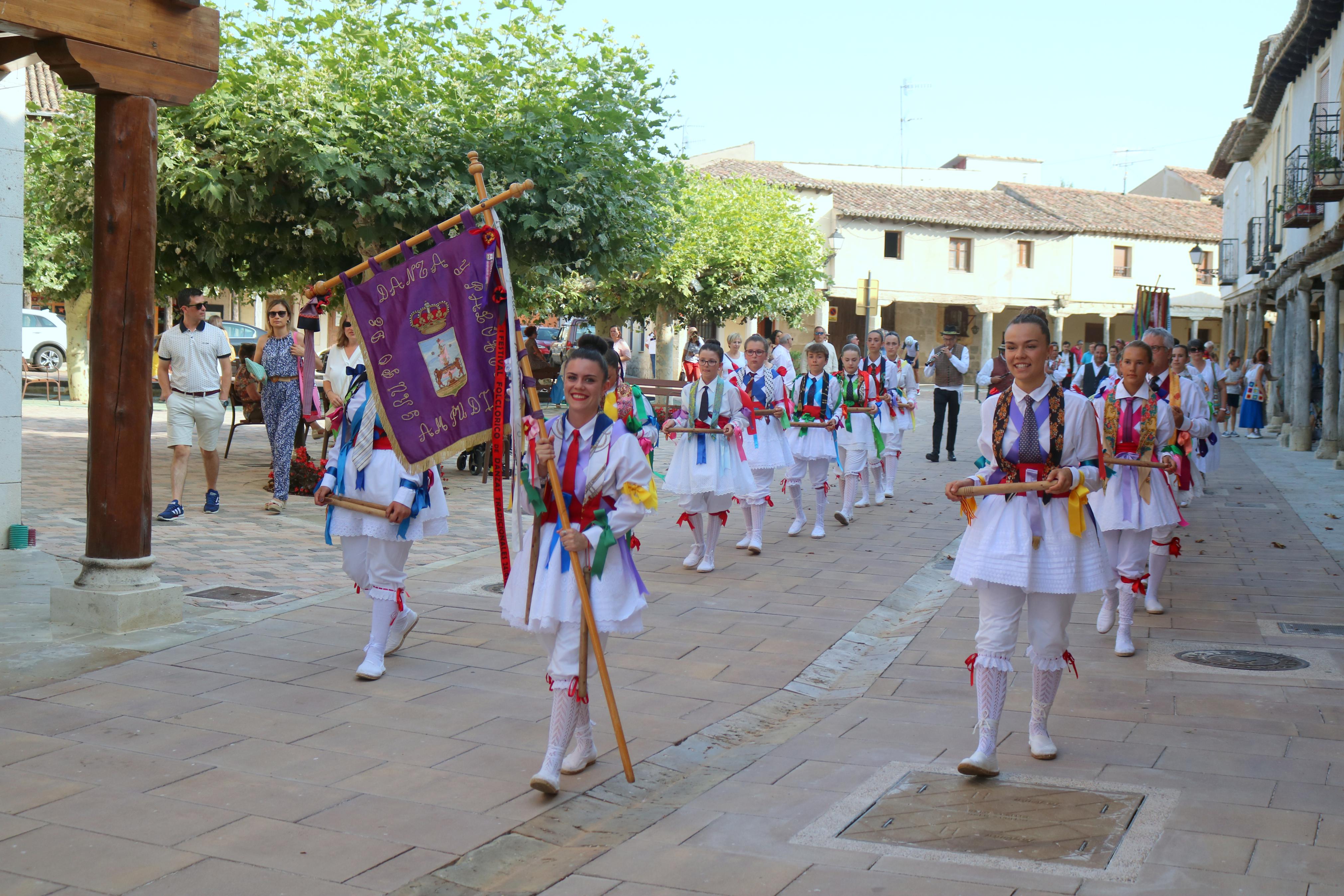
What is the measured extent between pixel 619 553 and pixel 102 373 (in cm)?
353

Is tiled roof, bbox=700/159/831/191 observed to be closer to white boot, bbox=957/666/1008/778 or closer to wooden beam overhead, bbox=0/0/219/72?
wooden beam overhead, bbox=0/0/219/72

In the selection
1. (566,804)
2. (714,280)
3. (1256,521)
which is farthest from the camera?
(714,280)

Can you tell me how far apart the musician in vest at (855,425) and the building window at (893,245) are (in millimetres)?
35647

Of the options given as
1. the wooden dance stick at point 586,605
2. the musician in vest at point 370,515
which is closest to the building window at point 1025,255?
the musician in vest at point 370,515

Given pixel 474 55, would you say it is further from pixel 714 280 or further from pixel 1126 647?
pixel 714 280

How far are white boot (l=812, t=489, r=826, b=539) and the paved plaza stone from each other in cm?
226

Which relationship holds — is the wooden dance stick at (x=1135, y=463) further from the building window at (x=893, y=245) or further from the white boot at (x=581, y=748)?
the building window at (x=893, y=245)

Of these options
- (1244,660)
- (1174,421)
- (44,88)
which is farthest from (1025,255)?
(1244,660)

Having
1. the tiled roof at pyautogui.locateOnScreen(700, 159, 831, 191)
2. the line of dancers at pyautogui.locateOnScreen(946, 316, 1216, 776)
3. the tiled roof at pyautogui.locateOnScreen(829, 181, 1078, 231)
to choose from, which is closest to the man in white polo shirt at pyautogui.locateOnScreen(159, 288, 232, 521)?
the line of dancers at pyautogui.locateOnScreen(946, 316, 1216, 776)

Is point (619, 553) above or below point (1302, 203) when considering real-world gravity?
below

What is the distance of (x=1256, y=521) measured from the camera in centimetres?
1247

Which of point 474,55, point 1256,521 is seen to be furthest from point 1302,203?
point 474,55

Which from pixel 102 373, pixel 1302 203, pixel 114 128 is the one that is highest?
pixel 1302 203

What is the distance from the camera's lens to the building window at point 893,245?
157 feet
